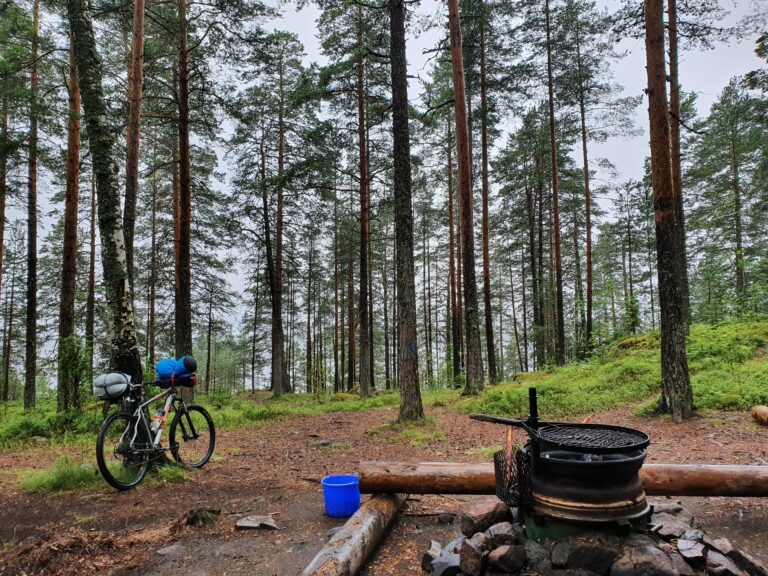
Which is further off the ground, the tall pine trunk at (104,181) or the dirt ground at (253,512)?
the tall pine trunk at (104,181)

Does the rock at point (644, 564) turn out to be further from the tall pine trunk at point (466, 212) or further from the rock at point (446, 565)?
the tall pine trunk at point (466, 212)

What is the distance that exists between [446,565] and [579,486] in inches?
39.1

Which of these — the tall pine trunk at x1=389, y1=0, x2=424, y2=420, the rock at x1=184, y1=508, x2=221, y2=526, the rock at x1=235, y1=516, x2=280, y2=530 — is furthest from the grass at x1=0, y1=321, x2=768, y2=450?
the rock at x1=184, y1=508, x2=221, y2=526

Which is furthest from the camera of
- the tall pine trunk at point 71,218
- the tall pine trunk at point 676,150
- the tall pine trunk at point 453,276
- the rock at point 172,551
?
the tall pine trunk at point 453,276

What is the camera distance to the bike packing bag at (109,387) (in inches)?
177

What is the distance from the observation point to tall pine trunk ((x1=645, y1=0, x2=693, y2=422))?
624 centimetres

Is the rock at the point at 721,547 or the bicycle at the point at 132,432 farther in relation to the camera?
the bicycle at the point at 132,432

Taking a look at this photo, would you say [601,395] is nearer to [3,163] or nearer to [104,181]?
[104,181]

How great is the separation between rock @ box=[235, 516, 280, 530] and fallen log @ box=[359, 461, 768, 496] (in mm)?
831

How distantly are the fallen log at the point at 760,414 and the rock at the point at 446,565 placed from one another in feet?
19.0

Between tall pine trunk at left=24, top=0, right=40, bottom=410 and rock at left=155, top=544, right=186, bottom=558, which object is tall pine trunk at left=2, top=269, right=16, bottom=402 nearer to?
tall pine trunk at left=24, top=0, right=40, bottom=410

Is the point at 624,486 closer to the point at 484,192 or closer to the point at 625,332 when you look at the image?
the point at 484,192

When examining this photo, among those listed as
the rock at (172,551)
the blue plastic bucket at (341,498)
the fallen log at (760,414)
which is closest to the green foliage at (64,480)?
the rock at (172,551)

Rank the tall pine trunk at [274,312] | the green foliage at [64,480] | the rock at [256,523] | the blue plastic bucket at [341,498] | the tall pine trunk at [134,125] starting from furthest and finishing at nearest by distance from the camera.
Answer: the tall pine trunk at [274,312], the tall pine trunk at [134,125], the green foliage at [64,480], the blue plastic bucket at [341,498], the rock at [256,523]
